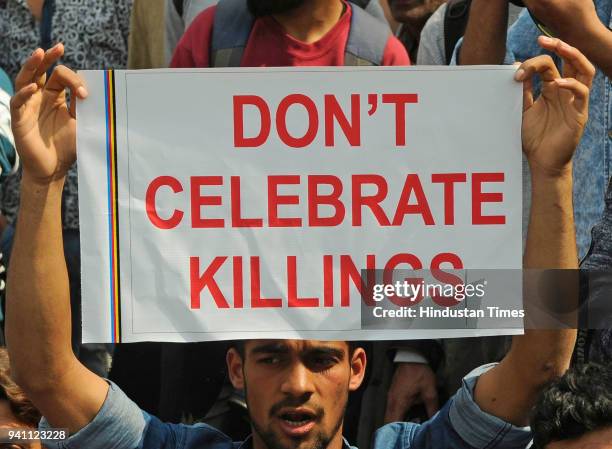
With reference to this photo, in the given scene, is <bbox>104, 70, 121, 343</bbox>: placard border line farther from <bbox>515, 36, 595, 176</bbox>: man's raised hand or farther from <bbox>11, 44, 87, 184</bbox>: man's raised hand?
<bbox>515, 36, 595, 176</bbox>: man's raised hand

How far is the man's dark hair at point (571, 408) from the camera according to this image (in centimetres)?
318

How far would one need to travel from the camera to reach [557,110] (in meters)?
3.38

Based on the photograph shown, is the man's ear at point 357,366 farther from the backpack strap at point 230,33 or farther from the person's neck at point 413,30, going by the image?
the person's neck at point 413,30

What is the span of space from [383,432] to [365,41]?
4.97ft

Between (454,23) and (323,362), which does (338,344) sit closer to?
(323,362)

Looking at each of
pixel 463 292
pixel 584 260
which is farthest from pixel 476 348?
pixel 463 292

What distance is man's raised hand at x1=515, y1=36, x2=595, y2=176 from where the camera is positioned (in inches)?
131

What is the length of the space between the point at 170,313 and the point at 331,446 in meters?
0.55

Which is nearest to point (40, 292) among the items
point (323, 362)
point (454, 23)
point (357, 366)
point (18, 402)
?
point (18, 402)

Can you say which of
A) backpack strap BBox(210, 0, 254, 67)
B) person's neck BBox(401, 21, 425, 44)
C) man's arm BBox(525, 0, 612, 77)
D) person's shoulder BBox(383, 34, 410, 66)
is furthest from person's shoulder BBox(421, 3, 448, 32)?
man's arm BBox(525, 0, 612, 77)

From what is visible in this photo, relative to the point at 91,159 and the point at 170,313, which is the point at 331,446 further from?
the point at 91,159

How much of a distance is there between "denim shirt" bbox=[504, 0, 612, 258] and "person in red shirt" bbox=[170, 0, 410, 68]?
694mm

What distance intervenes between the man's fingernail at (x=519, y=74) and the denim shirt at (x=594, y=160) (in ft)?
2.08

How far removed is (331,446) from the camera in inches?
136
